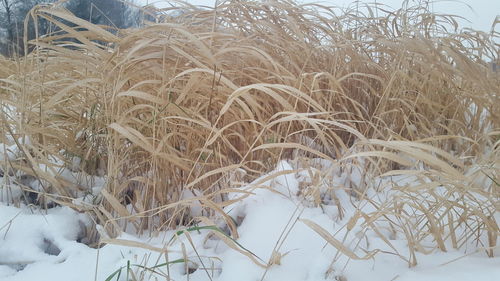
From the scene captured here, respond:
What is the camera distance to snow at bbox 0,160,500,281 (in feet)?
1.88

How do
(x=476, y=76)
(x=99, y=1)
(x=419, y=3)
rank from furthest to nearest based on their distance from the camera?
(x=99, y=1) → (x=419, y=3) → (x=476, y=76)

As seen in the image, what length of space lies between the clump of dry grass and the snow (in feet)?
0.15

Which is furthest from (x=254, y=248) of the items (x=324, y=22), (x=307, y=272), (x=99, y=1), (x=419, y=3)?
(x=99, y=1)

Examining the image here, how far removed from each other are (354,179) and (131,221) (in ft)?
1.56

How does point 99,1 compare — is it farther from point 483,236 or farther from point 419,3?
point 483,236

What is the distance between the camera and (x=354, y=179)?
919 millimetres

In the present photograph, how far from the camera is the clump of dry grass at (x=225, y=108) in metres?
0.71

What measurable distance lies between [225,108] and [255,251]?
0.71 feet

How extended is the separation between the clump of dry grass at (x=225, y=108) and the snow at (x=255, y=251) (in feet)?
0.15

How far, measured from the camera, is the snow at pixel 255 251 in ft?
1.88

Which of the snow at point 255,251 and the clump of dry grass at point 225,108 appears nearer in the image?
the snow at point 255,251

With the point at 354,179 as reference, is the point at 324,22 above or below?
above

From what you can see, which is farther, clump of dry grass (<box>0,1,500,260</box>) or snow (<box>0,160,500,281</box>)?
clump of dry grass (<box>0,1,500,260</box>)

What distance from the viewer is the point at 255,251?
0.61 meters
